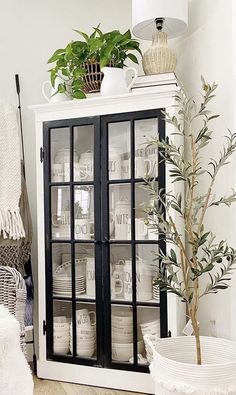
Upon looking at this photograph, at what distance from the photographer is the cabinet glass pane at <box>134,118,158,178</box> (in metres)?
2.58

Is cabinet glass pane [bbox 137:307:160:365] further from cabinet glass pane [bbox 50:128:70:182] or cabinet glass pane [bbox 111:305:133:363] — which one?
cabinet glass pane [bbox 50:128:70:182]

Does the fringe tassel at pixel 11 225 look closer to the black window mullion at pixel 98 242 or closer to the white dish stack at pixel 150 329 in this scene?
the black window mullion at pixel 98 242

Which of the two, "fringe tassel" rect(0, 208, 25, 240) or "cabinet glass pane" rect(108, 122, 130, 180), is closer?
"cabinet glass pane" rect(108, 122, 130, 180)

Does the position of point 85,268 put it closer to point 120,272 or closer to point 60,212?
point 120,272

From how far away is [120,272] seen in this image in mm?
2662

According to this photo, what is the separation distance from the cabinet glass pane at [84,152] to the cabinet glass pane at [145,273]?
51cm

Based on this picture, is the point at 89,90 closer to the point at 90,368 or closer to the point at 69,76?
the point at 69,76

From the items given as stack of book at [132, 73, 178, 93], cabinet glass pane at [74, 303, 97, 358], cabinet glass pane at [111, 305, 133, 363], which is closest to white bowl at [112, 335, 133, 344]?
cabinet glass pane at [111, 305, 133, 363]

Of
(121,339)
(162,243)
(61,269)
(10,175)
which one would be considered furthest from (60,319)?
(10,175)

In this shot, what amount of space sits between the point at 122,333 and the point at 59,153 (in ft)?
3.63

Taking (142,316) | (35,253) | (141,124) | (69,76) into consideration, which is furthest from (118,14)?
(142,316)

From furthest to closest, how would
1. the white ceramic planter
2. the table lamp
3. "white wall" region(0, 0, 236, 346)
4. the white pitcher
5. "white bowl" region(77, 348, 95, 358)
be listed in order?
"white wall" region(0, 0, 236, 346)
"white bowl" region(77, 348, 95, 358)
the white pitcher
the table lamp
the white ceramic planter

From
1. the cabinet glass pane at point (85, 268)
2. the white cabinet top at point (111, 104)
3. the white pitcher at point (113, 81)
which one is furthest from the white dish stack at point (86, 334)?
the white pitcher at point (113, 81)

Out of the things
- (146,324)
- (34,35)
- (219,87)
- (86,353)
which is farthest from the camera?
(34,35)
